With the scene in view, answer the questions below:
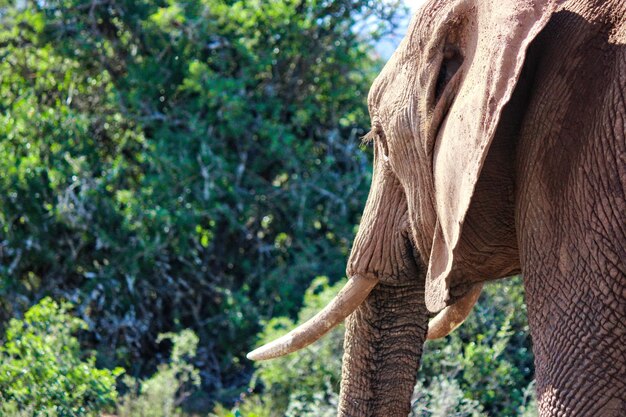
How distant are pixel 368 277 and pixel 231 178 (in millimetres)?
3780

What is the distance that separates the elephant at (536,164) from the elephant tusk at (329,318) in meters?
0.35

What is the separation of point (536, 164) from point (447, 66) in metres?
0.45

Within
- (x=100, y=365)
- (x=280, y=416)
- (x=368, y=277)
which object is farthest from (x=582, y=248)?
Answer: (x=100, y=365)

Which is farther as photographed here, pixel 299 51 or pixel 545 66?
pixel 299 51

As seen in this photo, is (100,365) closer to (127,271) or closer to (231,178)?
(127,271)

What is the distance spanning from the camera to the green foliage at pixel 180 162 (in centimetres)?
711

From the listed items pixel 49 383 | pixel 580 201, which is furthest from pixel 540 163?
pixel 49 383

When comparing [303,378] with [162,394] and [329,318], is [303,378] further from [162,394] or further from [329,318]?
[329,318]

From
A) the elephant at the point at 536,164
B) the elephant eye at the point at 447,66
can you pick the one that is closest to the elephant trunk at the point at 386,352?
the elephant at the point at 536,164

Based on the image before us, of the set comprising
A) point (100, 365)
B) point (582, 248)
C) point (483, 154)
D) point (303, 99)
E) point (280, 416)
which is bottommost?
point (582, 248)

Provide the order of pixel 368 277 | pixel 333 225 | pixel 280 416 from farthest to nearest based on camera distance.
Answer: pixel 333 225 → pixel 280 416 → pixel 368 277

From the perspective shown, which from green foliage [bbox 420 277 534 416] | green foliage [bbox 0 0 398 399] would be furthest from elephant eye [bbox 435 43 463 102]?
green foliage [bbox 0 0 398 399]

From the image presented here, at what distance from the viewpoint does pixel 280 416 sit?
5996mm

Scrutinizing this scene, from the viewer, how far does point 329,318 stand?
3693mm
